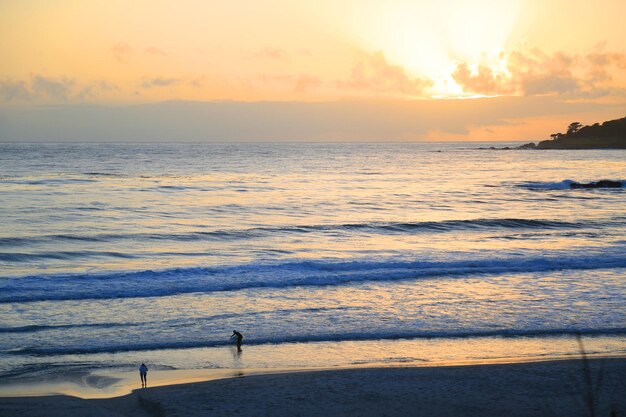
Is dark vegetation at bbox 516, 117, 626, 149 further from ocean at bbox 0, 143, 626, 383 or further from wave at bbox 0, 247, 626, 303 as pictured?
wave at bbox 0, 247, 626, 303

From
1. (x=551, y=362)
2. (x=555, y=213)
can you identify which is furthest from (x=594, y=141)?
(x=551, y=362)

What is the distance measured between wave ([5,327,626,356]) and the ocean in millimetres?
49

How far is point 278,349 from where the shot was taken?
44.5ft

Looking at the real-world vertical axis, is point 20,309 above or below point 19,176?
below

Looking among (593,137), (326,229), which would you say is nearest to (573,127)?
(593,137)

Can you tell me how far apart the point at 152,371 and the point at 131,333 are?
2.71m

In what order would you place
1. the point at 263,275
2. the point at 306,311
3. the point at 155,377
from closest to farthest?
the point at 155,377
the point at 306,311
the point at 263,275

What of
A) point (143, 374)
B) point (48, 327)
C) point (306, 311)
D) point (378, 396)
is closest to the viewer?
point (378, 396)

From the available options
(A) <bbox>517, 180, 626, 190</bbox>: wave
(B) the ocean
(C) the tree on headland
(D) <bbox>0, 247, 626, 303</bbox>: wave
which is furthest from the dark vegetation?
(D) <bbox>0, 247, 626, 303</bbox>: wave

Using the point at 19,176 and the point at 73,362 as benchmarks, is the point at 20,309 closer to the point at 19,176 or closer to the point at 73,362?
the point at 73,362

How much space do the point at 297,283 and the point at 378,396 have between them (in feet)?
30.9

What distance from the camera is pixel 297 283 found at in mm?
20094

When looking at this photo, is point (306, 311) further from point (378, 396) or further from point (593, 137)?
point (593, 137)

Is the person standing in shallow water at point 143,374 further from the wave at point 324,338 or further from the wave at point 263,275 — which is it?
the wave at point 263,275
